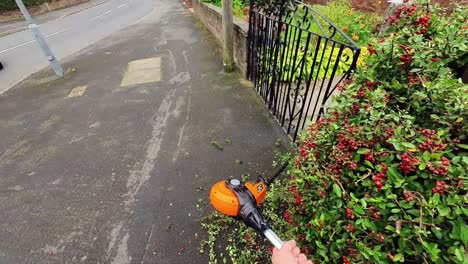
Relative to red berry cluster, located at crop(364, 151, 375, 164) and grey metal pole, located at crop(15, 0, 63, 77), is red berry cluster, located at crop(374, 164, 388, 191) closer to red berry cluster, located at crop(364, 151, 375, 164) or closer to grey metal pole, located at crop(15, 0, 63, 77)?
red berry cluster, located at crop(364, 151, 375, 164)

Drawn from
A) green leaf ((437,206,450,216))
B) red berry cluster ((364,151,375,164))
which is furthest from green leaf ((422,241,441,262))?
red berry cluster ((364,151,375,164))

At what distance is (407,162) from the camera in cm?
98

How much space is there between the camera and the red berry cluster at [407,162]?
0.97 m

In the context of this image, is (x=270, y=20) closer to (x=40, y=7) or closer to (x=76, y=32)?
(x=76, y=32)

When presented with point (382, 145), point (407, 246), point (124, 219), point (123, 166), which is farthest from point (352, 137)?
point (123, 166)

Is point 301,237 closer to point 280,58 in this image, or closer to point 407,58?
point 407,58

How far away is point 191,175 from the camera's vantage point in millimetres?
3270

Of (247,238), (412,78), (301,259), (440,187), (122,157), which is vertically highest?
(412,78)

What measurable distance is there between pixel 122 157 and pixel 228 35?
3.54 metres

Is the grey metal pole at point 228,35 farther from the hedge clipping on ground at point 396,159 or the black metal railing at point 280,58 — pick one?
the hedge clipping on ground at point 396,159

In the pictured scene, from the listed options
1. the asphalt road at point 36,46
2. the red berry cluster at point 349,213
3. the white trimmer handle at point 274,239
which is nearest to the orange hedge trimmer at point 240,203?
the white trimmer handle at point 274,239

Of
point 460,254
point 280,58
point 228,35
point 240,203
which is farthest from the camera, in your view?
point 228,35

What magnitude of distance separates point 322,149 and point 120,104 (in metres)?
4.95

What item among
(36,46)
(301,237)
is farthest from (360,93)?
(36,46)
